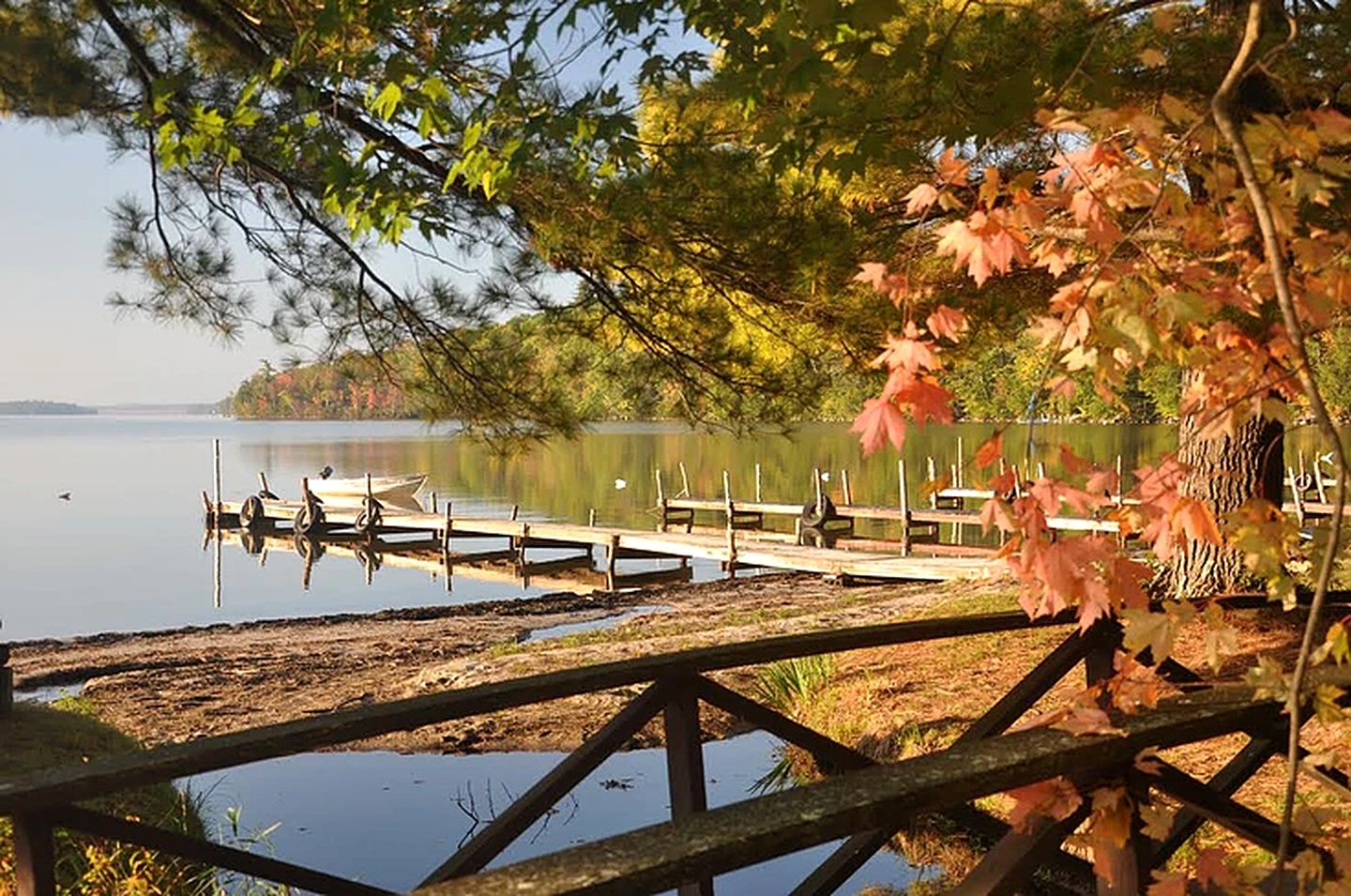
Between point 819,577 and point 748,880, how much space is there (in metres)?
15.3

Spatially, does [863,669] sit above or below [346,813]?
above

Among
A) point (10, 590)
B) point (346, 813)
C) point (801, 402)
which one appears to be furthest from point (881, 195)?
point (10, 590)

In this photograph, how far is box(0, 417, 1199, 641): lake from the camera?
27.6 metres

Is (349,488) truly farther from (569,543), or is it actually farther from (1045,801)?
(1045,801)

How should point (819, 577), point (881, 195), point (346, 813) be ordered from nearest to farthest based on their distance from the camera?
point (881, 195), point (346, 813), point (819, 577)

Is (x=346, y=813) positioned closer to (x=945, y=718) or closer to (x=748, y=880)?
(x=748, y=880)

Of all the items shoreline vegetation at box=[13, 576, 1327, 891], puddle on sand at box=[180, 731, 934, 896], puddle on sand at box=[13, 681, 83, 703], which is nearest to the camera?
puddle on sand at box=[180, 731, 934, 896]

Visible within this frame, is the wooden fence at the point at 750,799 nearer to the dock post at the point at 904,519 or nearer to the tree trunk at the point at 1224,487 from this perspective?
the tree trunk at the point at 1224,487

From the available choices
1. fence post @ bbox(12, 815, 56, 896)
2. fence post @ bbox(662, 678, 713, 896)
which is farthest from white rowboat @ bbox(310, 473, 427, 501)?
fence post @ bbox(12, 815, 56, 896)

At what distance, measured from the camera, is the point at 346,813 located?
9867mm

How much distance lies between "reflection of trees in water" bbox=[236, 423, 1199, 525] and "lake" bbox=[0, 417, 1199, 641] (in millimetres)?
226

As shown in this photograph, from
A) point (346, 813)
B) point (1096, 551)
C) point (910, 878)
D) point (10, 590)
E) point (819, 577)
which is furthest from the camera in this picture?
point (10, 590)

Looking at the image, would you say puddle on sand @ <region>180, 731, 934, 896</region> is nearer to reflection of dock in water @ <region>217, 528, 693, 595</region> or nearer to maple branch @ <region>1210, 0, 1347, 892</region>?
Result: maple branch @ <region>1210, 0, 1347, 892</region>

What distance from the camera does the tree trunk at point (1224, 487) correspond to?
9.16 m
